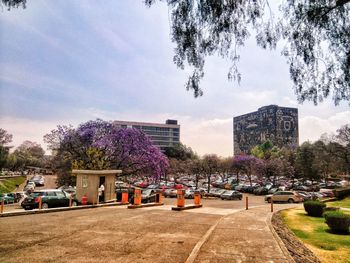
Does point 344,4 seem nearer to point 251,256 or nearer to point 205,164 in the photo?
point 251,256

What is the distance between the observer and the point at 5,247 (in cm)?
849

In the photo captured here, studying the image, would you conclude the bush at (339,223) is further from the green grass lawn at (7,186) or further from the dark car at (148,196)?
the green grass lawn at (7,186)

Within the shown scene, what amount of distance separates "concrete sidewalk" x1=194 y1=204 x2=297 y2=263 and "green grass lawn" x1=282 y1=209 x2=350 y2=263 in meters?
1.92

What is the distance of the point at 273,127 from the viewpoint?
508ft

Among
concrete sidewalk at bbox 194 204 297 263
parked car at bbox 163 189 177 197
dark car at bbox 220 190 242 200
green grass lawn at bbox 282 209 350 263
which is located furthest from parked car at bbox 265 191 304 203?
concrete sidewalk at bbox 194 204 297 263

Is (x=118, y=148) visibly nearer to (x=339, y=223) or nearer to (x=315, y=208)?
(x=315, y=208)

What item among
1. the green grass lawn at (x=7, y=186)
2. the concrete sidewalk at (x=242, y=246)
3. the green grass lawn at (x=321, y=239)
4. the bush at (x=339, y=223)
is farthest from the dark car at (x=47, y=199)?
the green grass lawn at (x=7, y=186)

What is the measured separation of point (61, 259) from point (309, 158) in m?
65.6

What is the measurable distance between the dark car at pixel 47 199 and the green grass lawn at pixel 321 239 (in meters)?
14.9

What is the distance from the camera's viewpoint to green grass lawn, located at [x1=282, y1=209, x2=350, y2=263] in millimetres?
11430

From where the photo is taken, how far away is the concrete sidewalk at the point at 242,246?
827 cm

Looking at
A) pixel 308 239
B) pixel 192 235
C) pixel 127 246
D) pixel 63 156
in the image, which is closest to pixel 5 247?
pixel 127 246

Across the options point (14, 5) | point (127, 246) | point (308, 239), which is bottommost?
point (308, 239)

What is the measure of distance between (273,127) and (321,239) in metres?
147
